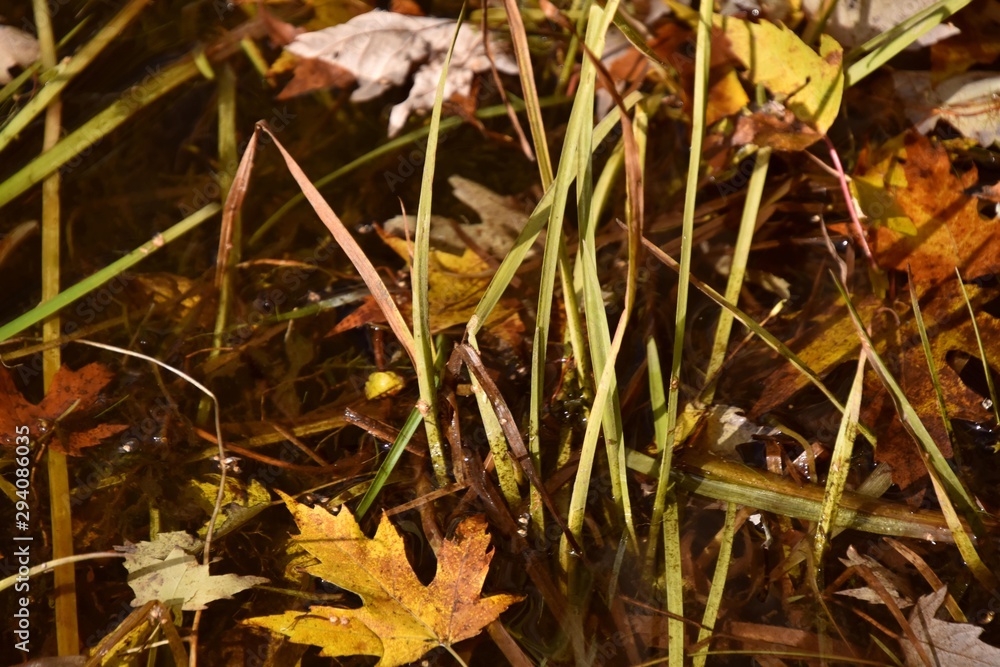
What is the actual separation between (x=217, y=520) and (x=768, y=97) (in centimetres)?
159

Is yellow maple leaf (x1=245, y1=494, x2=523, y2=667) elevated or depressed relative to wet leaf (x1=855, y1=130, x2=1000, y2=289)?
depressed

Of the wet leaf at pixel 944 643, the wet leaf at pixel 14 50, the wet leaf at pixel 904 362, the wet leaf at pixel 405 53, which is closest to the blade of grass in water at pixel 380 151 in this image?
the wet leaf at pixel 405 53

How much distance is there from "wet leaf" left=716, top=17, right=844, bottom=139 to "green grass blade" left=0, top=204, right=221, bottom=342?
1360 mm

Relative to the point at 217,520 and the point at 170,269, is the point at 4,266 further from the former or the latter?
the point at 217,520

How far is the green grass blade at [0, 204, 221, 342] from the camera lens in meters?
1.37

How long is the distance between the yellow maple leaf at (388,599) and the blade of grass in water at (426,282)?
0.21 m

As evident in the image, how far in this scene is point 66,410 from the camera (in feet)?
4.62

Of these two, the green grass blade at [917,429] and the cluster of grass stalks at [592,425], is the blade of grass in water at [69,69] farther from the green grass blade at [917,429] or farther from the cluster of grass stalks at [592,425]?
the green grass blade at [917,429]

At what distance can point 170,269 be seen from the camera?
1632 mm

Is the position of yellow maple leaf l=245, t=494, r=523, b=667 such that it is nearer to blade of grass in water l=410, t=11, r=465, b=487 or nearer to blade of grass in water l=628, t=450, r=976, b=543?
blade of grass in water l=410, t=11, r=465, b=487

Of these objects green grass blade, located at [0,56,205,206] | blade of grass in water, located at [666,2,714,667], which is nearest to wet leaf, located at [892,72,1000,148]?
blade of grass in water, located at [666,2,714,667]

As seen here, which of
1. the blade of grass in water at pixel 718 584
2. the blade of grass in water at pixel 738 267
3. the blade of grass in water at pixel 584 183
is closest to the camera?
the blade of grass in water at pixel 584 183

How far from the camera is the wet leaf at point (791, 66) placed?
1537 millimetres

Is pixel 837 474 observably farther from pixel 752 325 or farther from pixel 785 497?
pixel 752 325
